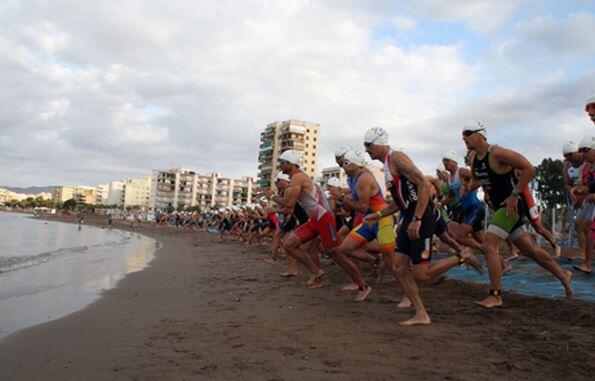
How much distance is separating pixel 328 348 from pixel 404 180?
6.52 feet

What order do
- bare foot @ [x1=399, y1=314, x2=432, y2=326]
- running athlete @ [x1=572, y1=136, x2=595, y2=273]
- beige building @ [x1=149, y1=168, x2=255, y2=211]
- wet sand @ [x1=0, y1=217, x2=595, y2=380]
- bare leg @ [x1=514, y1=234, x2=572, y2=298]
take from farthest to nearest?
1. beige building @ [x1=149, y1=168, x2=255, y2=211]
2. running athlete @ [x1=572, y1=136, x2=595, y2=273]
3. bare leg @ [x1=514, y1=234, x2=572, y2=298]
4. bare foot @ [x1=399, y1=314, x2=432, y2=326]
5. wet sand @ [x1=0, y1=217, x2=595, y2=380]

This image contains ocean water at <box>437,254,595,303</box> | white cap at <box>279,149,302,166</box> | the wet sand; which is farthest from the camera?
white cap at <box>279,149,302,166</box>

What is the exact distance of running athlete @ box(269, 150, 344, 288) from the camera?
6.89m

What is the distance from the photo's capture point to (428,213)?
15.1 ft

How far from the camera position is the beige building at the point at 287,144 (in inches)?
4407

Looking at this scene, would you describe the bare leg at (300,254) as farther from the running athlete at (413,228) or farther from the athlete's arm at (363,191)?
the running athlete at (413,228)

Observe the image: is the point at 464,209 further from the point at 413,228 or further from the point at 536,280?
the point at 413,228

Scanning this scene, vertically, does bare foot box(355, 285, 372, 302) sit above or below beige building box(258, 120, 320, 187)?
below

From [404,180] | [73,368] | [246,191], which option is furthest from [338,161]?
[246,191]

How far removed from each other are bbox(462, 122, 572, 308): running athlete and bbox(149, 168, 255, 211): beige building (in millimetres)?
149034

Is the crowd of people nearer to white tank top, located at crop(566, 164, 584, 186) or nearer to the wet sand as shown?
white tank top, located at crop(566, 164, 584, 186)

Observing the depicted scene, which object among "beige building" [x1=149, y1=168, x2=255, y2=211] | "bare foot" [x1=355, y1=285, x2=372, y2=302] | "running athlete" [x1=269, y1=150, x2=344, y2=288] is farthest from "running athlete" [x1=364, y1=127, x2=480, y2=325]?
"beige building" [x1=149, y1=168, x2=255, y2=211]

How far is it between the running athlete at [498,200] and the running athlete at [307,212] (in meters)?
2.33

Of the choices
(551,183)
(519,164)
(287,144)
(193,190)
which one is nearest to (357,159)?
(519,164)
